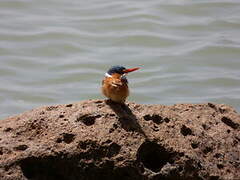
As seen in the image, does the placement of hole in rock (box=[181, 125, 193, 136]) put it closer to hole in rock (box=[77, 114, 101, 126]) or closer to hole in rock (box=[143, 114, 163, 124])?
hole in rock (box=[143, 114, 163, 124])

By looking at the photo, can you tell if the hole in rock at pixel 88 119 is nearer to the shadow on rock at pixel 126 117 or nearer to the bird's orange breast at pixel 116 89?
the shadow on rock at pixel 126 117

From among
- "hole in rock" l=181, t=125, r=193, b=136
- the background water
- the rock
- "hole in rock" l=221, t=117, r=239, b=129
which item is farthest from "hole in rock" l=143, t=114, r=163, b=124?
the background water

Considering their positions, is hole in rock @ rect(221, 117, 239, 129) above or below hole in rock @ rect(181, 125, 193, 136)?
below

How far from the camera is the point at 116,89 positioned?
19.0ft

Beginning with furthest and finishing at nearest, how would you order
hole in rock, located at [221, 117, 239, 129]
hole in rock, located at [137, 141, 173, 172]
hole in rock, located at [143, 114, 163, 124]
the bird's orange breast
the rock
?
hole in rock, located at [221, 117, 239, 129] → the bird's orange breast → hole in rock, located at [143, 114, 163, 124] → hole in rock, located at [137, 141, 173, 172] → the rock

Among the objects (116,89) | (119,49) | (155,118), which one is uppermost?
(116,89)

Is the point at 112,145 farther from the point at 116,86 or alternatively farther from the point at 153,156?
the point at 116,86

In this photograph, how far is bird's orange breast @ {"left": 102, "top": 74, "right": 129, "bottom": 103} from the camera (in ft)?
18.9

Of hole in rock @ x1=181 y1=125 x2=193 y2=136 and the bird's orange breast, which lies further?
the bird's orange breast

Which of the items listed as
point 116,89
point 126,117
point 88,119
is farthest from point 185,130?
point 88,119

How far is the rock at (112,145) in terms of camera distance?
5.32 m

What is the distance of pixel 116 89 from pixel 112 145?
0.61 m

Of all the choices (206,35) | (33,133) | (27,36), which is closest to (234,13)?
(206,35)

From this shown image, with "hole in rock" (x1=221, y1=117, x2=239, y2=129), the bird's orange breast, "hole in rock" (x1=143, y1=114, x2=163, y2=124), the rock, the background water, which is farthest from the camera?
the background water
